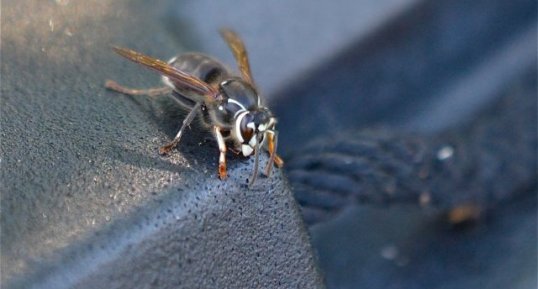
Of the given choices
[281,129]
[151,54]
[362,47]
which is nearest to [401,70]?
[362,47]

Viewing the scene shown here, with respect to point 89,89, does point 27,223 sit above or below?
below

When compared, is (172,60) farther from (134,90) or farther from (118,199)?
(118,199)

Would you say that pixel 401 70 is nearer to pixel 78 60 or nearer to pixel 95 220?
pixel 78 60

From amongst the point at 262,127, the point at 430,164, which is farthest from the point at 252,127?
the point at 430,164

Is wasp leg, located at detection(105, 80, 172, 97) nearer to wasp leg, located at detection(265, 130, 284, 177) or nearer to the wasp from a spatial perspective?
the wasp

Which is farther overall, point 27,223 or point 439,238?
point 439,238

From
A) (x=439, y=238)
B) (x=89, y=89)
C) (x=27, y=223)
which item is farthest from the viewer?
(x=439, y=238)

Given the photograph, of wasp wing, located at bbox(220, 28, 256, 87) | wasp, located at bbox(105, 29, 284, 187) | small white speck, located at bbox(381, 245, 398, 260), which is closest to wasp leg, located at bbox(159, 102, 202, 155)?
wasp, located at bbox(105, 29, 284, 187)

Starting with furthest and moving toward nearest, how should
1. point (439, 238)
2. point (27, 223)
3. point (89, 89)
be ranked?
point (439, 238) < point (89, 89) < point (27, 223)
